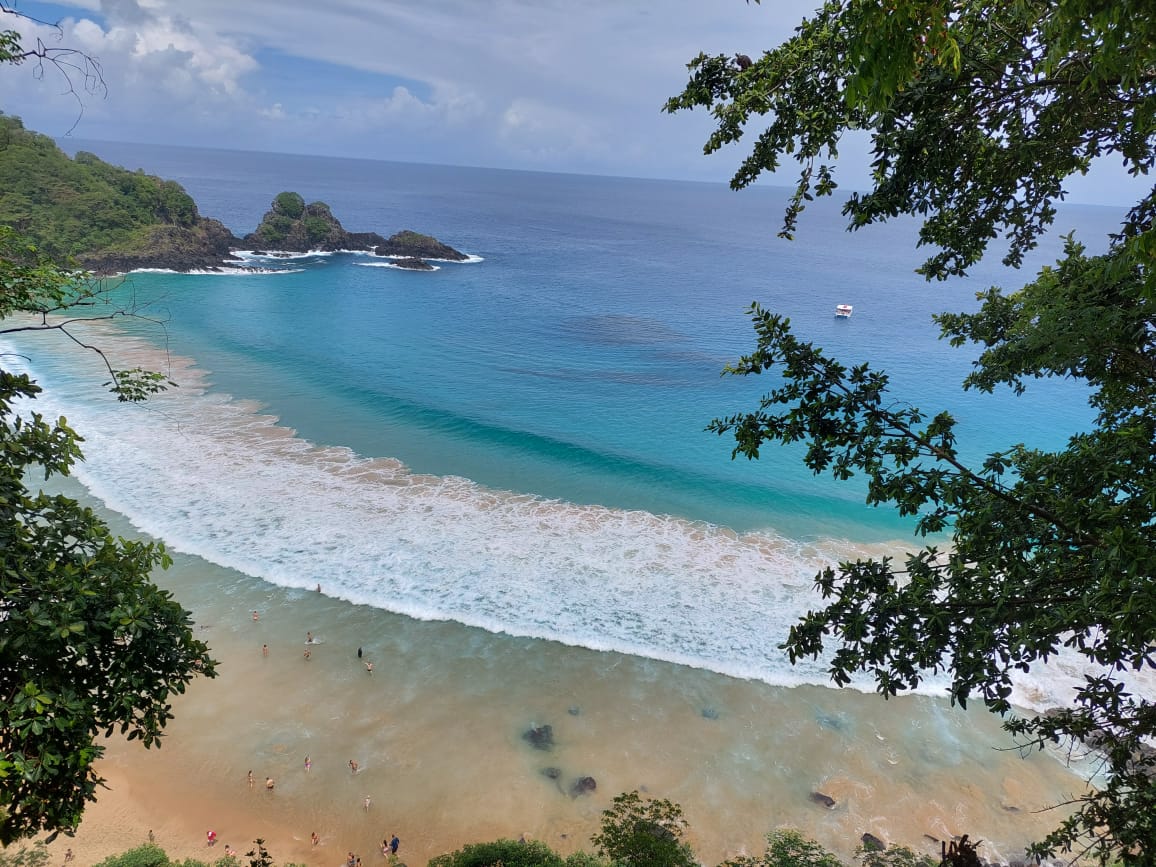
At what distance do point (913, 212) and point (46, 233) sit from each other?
72606 mm

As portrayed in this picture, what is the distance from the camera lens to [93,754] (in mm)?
5277

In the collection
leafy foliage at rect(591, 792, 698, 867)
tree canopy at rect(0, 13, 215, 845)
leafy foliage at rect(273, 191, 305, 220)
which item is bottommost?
leafy foliage at rect(591, 792, 698, 867)

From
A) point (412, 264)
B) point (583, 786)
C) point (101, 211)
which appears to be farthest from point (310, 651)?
point (101, 211)

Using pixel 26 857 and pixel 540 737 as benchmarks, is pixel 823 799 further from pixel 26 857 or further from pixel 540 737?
pixel 26 857

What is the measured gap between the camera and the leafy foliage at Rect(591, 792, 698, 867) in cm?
1226

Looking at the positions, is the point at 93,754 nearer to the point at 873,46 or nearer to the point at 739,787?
the point at 873,46

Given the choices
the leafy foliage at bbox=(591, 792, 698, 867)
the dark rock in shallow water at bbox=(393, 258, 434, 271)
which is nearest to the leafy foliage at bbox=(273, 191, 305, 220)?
the dark rock in shallow water at bbox=(393, 258, 434, 271)

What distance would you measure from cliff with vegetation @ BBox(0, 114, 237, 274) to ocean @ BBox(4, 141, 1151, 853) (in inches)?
177

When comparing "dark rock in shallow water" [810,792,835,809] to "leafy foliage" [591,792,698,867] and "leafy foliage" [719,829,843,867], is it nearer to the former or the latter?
"leafy foliage" [719,829,843,867]

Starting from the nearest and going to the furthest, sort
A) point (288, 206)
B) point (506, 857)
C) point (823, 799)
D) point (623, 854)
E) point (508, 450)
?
point (506, 857), point (623, 854), point (823, 799), point (508, 450), point (288, 206)

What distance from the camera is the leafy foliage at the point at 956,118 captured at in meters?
5.88

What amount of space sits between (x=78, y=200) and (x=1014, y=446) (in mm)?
82250

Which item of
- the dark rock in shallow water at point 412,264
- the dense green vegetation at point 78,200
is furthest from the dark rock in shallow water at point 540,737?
the dark rock in shallow water at point 412,264

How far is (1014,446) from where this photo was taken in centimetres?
669
